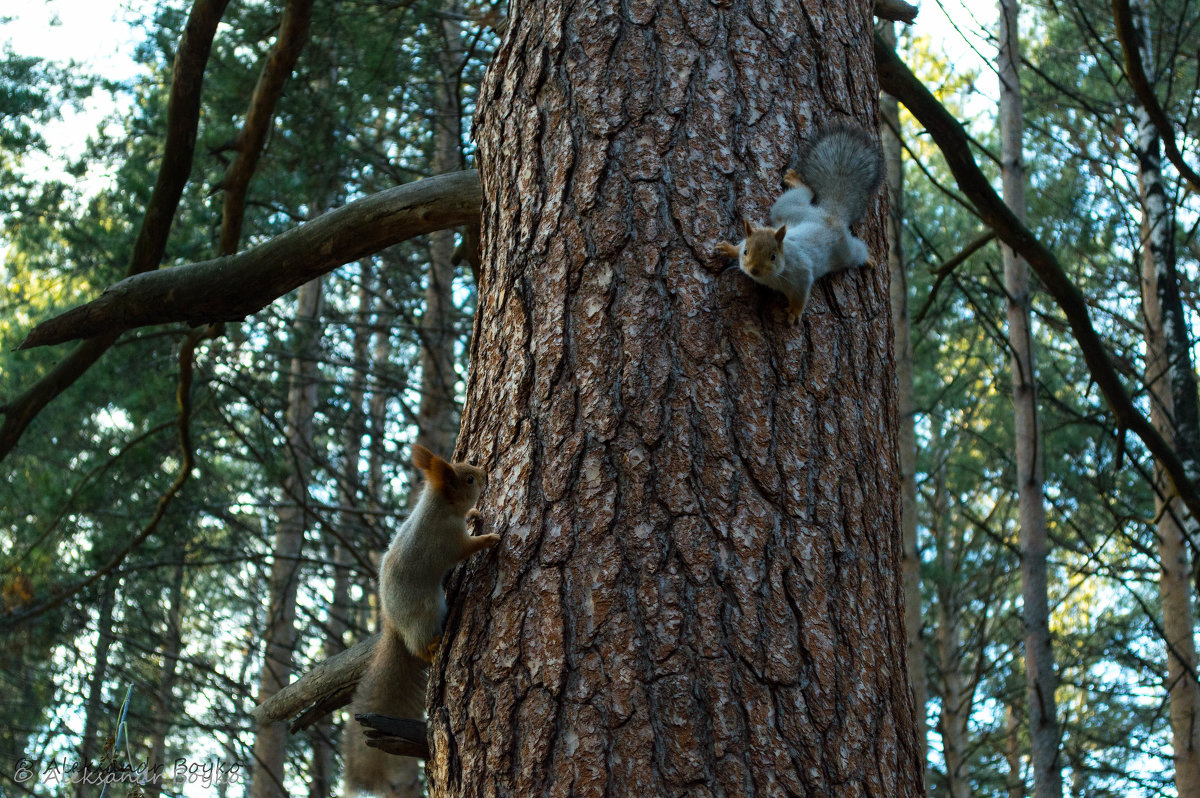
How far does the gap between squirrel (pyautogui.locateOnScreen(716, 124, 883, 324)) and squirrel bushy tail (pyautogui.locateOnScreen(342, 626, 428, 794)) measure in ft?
3.75

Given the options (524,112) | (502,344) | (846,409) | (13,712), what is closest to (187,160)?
(524,112)

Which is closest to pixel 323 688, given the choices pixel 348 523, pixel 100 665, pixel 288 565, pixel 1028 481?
pixel 1028 481

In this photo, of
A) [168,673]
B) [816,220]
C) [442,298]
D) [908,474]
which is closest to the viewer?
[816,220]

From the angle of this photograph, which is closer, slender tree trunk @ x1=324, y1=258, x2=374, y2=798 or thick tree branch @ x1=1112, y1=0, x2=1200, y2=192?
thick tree branch @ x1=1112, y1=0, x2=1200, y2=192

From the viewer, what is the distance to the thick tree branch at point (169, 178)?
354 cm

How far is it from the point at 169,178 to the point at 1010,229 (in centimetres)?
292

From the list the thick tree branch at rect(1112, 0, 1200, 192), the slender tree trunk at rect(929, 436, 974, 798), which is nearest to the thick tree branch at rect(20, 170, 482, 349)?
the thick tree branch at rect(1112, 0, 1200, 192)

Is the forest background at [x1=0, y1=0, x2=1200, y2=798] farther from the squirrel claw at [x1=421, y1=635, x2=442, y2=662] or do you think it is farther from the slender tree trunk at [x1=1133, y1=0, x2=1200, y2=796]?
the squirrel claw at [x1=421, y1=635, x2=442, y2=662]

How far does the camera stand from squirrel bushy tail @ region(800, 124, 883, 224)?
2297mm

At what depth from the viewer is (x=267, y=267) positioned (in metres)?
2.83

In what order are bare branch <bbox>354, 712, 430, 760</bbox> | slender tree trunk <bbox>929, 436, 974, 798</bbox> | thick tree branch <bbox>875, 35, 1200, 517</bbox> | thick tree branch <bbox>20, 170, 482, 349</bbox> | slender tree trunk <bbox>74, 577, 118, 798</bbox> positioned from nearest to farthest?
bare branch <bbox>354, 712, 430, 760</bbox> < thick tree branch <bbox>20, 170, 482, 349</bbox> < thick tree branch <bbox>875, 35, 1200, 517</bbox> < slender tree trunk <bbox>74, 577, 118, 798</bbox> < slender tree trunk <bbox>929, 436, 974, 798</bbox>

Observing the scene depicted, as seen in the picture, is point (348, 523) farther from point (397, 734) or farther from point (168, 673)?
point (397, 734)

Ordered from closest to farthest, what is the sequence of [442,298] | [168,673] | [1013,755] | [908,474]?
[908,474] < [442,298] < [1013,755] < [168,673]

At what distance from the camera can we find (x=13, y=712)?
11.4 metres
